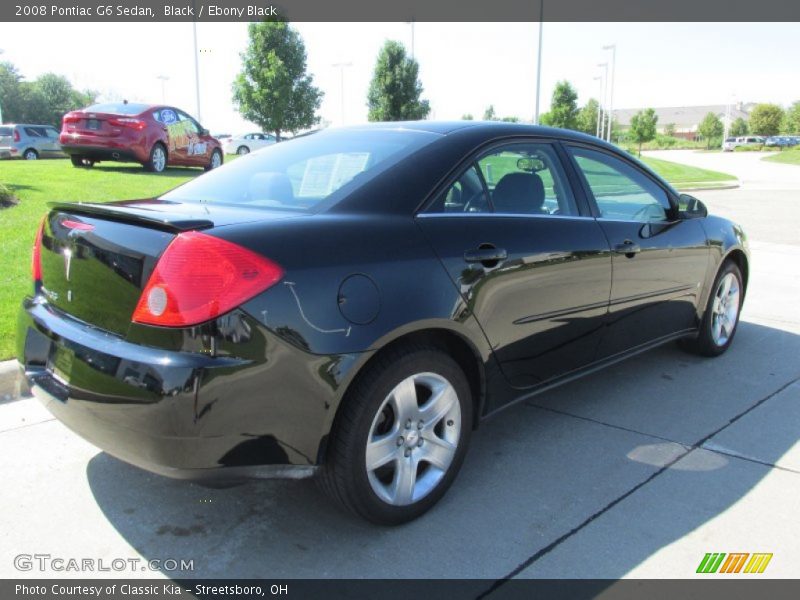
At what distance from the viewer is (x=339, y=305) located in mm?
2398

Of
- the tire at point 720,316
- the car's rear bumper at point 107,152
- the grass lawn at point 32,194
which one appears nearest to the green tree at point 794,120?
the grass lawn at point 32,194

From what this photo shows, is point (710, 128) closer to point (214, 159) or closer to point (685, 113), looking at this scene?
point (685, 113)

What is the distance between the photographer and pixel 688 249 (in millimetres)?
4441

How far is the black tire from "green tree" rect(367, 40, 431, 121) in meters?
22.5

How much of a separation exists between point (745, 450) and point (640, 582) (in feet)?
4.68

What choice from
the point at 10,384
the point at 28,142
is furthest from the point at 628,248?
the point at 28,142

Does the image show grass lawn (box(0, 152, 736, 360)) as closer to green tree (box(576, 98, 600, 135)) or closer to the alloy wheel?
the alloy wheel

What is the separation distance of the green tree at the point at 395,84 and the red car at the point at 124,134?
22.5m

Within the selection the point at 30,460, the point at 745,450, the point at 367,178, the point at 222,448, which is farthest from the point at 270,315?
the point at 745,450

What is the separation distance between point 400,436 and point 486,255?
0.85 meters

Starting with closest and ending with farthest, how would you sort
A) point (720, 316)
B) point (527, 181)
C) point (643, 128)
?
point (527, 181)
point (720, 316)
point (643, 128)

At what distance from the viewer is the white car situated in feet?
109

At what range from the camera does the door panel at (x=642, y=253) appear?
382cm

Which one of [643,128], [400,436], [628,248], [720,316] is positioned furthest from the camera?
[643,128]
